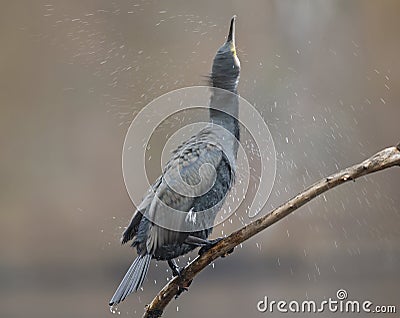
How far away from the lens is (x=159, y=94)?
219 centimetres

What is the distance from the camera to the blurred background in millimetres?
2277

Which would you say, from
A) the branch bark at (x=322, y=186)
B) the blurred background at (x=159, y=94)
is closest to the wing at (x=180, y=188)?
the branch bark at (x=322, y=186)

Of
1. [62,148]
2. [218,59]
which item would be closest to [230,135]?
[218,59]

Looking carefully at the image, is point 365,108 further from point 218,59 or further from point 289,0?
point 218,59

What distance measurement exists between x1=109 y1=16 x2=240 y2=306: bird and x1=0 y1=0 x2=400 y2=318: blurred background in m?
0.85

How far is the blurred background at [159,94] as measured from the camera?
228 centimetres

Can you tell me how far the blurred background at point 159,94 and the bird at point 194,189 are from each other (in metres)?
0.85

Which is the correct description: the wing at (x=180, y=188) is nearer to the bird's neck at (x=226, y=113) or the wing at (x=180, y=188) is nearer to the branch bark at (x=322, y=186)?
the bird's neck at (x=226, y=113)

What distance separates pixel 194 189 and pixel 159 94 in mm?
942

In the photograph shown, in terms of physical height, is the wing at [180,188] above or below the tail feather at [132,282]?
above

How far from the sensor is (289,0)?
2.44 metres

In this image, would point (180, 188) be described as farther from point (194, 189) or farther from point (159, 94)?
point (159, 94)

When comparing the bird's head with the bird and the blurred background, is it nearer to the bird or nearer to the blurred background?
the bird

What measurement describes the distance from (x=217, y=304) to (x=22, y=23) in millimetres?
1150
